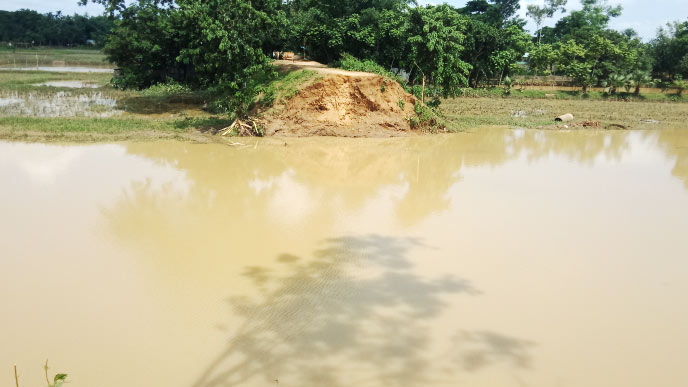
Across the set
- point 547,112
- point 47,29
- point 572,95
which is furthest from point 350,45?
point 47,29

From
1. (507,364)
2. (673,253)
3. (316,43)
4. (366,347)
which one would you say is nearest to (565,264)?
(673,253)

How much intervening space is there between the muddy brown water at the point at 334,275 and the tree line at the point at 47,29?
5866 cm

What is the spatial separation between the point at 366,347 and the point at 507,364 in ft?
4.11

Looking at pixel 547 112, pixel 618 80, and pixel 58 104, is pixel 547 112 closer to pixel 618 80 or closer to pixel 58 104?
pixel 618 80

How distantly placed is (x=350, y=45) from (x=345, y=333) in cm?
1866

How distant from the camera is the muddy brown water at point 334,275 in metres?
4.12

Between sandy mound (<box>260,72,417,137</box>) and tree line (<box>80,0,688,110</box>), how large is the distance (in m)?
1.39

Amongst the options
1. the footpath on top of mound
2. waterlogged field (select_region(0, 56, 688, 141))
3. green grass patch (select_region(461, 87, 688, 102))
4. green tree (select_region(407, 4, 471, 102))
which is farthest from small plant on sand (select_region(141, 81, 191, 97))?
green grass patch (select_region(461, 87, 688, 102))

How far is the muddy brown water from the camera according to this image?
4.12m

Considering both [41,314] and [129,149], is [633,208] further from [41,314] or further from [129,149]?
[129,149]

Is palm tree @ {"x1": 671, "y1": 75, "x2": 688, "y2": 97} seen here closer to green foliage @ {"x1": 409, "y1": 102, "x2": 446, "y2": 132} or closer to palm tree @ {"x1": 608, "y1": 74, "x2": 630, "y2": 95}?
palm tree @ {"x1": 608, "y1": 74, "x2": 630, "y2": 95}

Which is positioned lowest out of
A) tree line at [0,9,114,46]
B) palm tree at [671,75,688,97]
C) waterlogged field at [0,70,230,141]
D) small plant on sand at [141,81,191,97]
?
waterlogged field at [0,70,230,141]

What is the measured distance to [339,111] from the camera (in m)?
15.4

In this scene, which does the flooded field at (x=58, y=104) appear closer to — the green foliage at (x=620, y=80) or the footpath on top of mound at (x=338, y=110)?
the footpath on top of mound at (x=338, y=110)
